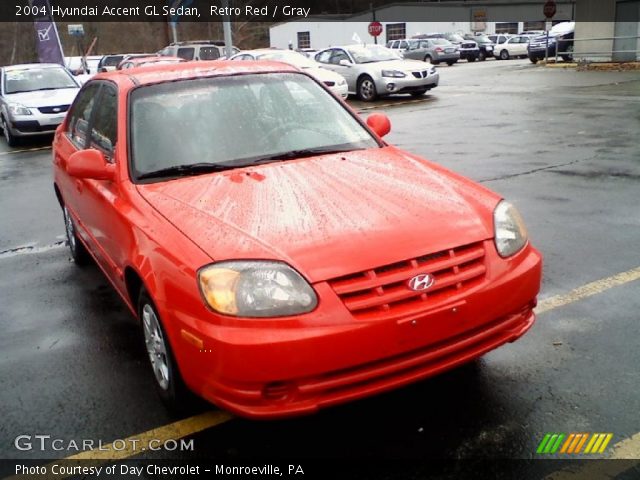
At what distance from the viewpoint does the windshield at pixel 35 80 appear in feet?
43.0

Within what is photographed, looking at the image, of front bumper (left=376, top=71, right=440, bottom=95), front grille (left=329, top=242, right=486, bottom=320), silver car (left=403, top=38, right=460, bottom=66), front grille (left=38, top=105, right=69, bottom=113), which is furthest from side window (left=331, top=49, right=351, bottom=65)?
silver car (left=403, top=38, right=460, bottom=66)

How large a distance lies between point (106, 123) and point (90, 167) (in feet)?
2.11

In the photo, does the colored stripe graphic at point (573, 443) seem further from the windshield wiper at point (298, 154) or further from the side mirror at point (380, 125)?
the side mirror at point (380, 125)

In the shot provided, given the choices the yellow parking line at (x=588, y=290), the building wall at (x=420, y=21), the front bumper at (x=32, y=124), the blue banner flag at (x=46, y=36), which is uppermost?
the building wall at (x=420, y=21)

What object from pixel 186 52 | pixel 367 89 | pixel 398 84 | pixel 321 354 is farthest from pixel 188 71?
pixel 186 52

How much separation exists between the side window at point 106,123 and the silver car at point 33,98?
8.06 meters

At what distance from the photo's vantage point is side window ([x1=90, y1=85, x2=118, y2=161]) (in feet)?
12.2

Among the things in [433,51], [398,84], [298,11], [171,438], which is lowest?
[171,438]

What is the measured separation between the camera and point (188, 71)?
13.1ft

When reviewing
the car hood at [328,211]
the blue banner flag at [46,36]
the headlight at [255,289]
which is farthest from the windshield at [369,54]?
the headlight at [255,289]

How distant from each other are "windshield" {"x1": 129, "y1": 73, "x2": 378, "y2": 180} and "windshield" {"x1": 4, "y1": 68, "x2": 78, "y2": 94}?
35.2 ft

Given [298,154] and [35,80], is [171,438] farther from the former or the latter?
[35,80]

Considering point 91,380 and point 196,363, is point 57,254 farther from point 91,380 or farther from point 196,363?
point 196,363

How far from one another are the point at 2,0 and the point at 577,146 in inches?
1590
